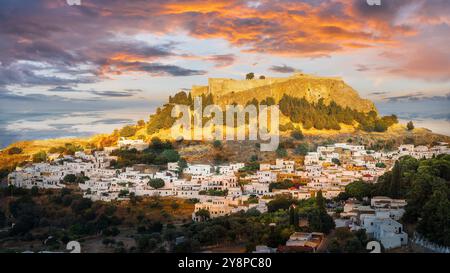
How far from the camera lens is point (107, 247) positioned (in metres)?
9.12

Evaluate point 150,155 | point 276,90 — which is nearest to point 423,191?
point 150,155

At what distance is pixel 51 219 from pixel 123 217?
1.36m

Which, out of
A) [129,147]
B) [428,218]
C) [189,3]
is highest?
[189,3]

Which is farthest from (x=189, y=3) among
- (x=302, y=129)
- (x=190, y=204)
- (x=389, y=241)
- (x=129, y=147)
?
(x=302, y=129)

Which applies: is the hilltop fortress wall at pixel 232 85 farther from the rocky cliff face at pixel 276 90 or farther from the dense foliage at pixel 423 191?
the dense foliage at pixel 423 191

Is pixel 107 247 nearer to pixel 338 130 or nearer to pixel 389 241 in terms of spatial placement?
pixel 389 241

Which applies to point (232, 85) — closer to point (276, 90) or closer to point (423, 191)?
point (276, 90)

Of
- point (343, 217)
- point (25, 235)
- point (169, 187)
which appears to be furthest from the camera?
point (169, 187)

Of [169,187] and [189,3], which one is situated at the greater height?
[189,3]

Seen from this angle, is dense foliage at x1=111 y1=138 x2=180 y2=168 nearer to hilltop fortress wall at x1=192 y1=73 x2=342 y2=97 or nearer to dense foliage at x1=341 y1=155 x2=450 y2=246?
hilltop fortress wall at x1=192 y1=73 x2=342 y2=97

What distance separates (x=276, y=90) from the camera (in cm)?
2083

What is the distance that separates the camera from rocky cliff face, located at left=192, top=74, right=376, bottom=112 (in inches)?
802
